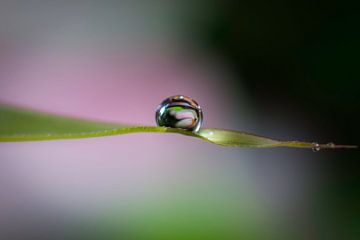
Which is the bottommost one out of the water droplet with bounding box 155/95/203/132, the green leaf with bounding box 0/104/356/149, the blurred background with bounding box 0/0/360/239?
the green leaf with bounding box 0/104/356/149

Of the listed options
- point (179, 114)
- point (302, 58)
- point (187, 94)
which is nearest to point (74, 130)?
point (179, 114)

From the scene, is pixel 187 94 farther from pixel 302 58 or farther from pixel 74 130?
pixel 74 130

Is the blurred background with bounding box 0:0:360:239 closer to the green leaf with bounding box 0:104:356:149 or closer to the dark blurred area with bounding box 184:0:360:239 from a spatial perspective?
the dark blurred area with bounding box 184:0:360:239

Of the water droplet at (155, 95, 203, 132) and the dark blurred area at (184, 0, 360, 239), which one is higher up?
the dark blurred area at (184, 0, 360, 239)

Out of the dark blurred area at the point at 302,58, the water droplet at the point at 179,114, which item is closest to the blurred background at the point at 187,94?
the dark blurred area at the point at 302,58

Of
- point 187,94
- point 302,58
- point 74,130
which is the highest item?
point 302,58

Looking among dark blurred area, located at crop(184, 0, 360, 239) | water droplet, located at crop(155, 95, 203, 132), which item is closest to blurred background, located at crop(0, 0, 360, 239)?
dark blurred area, located at crop(184, 0, 360, 239)

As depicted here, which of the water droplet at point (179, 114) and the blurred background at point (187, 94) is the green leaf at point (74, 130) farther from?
the blurred background at point (187, 94)
